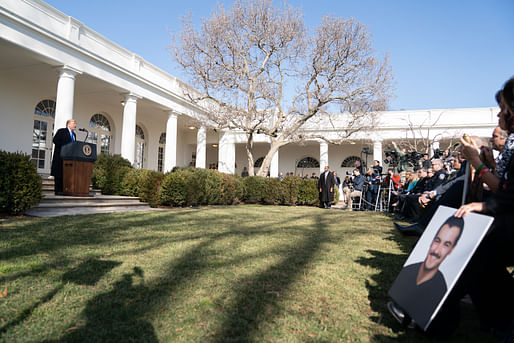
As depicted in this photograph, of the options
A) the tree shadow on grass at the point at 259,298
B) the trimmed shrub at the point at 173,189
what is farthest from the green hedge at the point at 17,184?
the tree shadow on grass at the point at 259,298

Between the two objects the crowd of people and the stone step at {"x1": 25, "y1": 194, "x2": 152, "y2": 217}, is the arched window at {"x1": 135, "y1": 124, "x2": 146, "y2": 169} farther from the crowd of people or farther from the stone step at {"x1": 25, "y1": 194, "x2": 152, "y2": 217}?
the crowd of people

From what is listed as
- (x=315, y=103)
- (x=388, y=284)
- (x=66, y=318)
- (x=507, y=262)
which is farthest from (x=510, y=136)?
(x=315, y=103)

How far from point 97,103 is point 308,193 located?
38.0 feet

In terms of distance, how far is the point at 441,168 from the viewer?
6.04 meters

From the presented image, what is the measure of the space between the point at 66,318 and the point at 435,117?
73.6 feet

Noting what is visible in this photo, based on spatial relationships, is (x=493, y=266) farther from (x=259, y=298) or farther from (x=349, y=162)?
(x=349, y=162)

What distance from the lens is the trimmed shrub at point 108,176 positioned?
34.5ft

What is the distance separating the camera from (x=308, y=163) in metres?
25.4

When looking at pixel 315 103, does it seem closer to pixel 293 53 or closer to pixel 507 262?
pixel 293 53

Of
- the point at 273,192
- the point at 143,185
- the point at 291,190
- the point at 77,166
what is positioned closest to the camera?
the point at 77,166

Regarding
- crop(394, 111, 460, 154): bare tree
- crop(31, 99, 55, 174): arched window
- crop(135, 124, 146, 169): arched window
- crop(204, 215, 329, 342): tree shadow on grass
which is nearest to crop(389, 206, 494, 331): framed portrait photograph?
A: crop(204, 215, 329, 342): tree shadow on grass

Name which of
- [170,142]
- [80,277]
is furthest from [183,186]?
[170,142]

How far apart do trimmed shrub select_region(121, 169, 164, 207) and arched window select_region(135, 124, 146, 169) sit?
28.3ft

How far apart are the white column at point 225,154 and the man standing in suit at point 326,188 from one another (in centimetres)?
931
